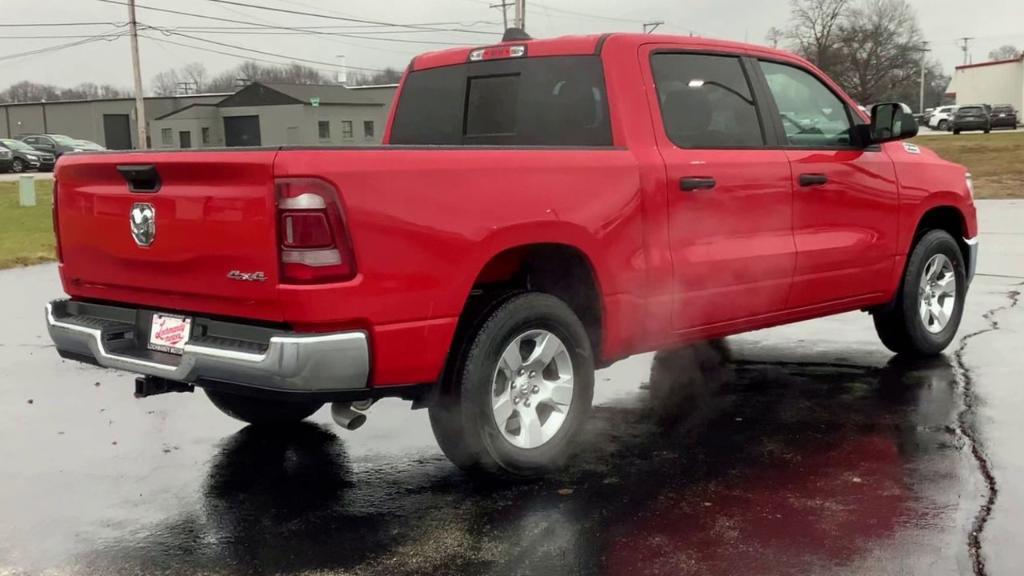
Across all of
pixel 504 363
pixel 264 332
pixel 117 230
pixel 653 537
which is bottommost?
pixel 653 537

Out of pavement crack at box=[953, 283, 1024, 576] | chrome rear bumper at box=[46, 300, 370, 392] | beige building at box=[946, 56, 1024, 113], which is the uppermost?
beige building at box=[946, 56, 1024, 113]

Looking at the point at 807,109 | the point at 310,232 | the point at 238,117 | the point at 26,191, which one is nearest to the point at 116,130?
the point at 238,117

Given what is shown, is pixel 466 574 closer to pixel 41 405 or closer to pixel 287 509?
pixel 287 509

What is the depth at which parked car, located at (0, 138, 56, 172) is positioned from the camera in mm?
40312

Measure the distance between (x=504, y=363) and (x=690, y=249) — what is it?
1160 millimetres

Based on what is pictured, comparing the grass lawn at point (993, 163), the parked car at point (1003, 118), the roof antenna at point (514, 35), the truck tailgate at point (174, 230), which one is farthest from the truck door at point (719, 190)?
the parked car at point (1003, 118)

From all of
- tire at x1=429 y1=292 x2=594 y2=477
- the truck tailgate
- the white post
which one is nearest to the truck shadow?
tire at x1=429 y1=292 x2=594 y2=477

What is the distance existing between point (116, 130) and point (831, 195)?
231ft

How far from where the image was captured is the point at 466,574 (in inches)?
136

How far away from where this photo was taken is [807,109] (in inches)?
227

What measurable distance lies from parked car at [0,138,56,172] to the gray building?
20487 mm

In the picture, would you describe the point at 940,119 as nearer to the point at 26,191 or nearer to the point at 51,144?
the point at 51,144

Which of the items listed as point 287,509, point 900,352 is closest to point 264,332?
point 287,509

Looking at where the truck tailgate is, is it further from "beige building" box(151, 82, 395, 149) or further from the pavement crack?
"beige building" box(151, 82, 395, 149)
